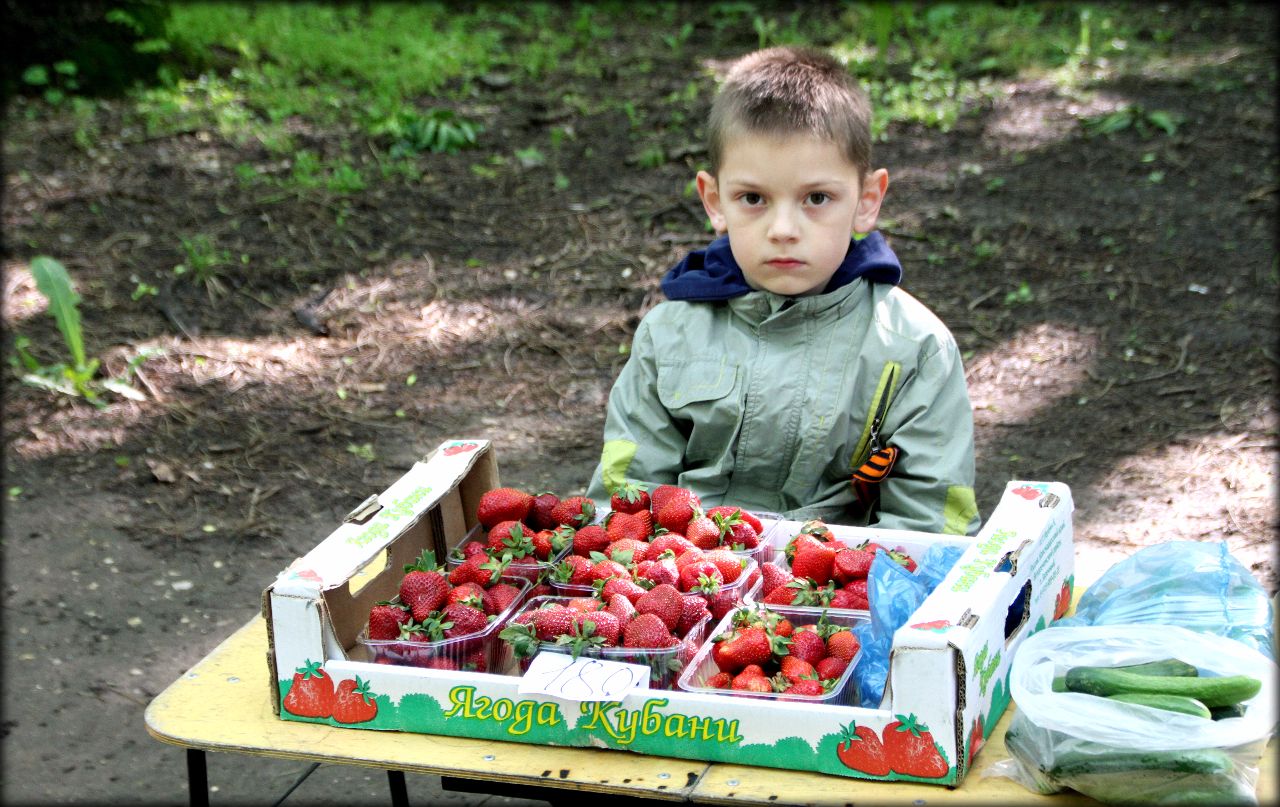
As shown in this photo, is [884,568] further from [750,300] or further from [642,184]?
[642,184]

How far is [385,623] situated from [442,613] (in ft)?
0.29

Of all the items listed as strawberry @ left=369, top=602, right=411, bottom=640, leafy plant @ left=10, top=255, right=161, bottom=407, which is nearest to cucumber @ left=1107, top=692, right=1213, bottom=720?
strawberry @ left=369, top=602, right=411, bottom=640

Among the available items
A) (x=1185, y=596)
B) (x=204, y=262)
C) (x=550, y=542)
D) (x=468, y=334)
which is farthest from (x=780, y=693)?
(x=204, y=262)

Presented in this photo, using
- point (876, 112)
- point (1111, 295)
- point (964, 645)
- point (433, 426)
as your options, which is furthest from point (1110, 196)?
point (964, 645)

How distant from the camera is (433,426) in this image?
4977mm

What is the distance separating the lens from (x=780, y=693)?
1.86 metres

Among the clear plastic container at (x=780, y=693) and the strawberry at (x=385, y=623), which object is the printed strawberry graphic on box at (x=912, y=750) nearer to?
the clear plastic container at (x=780, y=693)

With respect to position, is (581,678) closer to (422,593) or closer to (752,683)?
(752,683)

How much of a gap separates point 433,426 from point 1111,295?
269cm

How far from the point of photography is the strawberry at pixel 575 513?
2.39 m

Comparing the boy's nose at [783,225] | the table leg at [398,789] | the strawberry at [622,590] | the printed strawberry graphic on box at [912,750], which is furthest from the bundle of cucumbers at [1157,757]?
the table leg at [398,789]

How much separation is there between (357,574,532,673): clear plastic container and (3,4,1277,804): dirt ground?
1133mm

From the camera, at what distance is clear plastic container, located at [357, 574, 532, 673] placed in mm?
2031

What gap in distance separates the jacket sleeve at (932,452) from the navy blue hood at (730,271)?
195 mm
